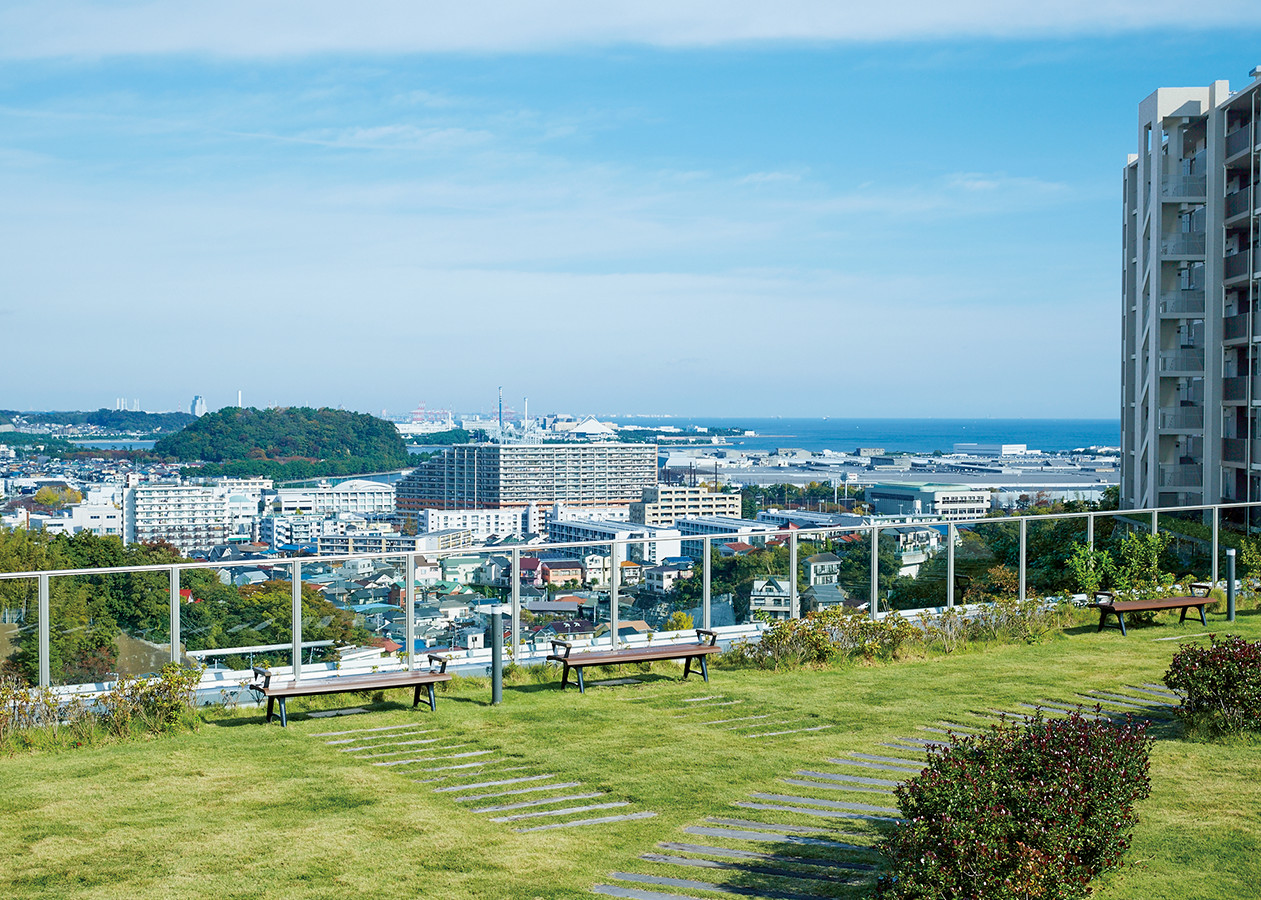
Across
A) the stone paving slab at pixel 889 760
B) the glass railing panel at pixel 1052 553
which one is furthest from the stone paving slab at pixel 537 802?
the glass railing panel at pixel 1052 553

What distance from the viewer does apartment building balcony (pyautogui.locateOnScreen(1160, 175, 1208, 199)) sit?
1547 inches

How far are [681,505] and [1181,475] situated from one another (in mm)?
92920

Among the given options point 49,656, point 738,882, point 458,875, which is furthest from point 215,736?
point 738,882

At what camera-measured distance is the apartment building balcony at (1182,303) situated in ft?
129

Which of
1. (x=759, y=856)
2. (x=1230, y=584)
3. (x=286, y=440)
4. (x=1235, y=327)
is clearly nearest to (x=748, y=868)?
(x=759, y=856)

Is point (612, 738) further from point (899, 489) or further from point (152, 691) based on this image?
point (899, 489)

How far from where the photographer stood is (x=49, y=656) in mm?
8961

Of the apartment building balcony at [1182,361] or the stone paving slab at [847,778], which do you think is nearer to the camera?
the stone paving slab at [847,778]

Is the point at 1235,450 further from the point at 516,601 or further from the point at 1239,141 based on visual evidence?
the point at 516,601

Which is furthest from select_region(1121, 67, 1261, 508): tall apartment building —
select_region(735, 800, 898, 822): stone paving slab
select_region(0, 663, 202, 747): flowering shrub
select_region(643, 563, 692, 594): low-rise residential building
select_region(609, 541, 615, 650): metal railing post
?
select_region(0, 663, 202, 747): flowering shrub

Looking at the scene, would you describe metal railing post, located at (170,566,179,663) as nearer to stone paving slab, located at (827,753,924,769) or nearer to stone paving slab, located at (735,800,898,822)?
stone paving slab, located at (735,800,898,822)

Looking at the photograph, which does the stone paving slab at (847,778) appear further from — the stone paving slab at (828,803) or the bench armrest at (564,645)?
the bench armrest at (564,645)

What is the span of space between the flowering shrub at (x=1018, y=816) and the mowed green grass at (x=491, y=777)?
0.42 meters

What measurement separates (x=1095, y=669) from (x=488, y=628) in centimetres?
573
